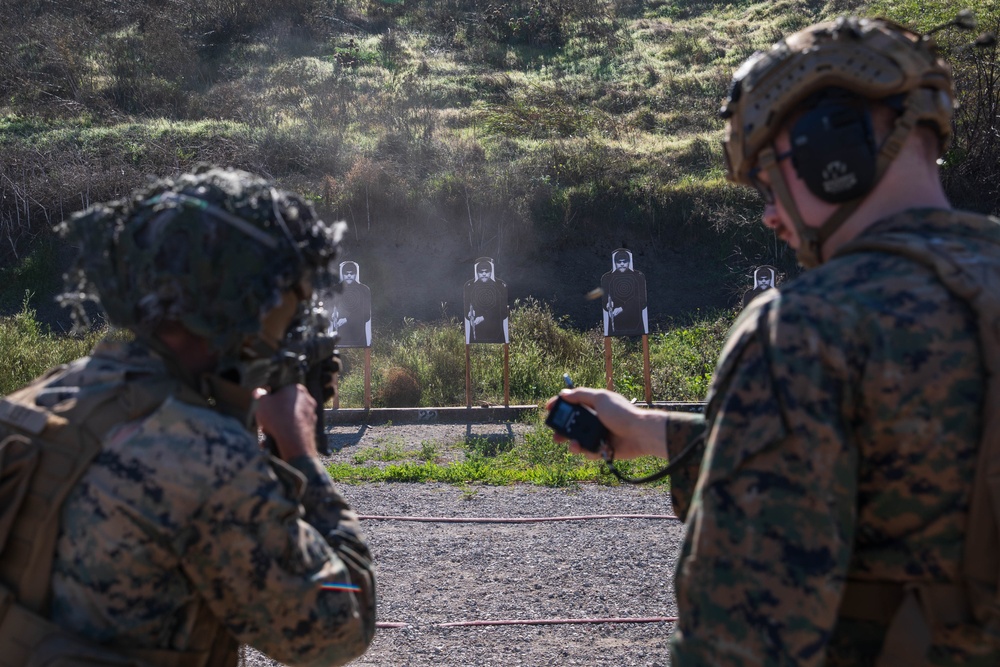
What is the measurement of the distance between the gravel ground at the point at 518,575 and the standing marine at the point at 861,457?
2.93 meters

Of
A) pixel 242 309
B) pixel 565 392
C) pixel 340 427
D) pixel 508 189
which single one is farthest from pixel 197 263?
pixel 508 189

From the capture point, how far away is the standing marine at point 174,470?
1670 mm

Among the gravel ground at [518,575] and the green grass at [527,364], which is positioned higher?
the green grass at [527,364]

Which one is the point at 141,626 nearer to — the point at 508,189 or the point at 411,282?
the point at 411,282

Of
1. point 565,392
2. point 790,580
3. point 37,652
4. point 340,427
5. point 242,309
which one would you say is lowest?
point 340,427

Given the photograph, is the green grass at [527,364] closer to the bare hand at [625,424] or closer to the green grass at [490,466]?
the green grass at [490,466]

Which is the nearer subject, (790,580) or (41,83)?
(790,580)

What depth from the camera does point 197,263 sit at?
1.78 m

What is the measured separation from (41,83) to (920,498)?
22242 millimetres

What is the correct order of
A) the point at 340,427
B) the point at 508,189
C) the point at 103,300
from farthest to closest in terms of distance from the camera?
the point at 508,189
the point at 340,427
the point at 103,300

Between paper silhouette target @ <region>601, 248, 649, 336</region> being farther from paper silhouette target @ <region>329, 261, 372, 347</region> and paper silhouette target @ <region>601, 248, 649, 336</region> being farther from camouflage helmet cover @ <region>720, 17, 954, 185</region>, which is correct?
camouflage helmet cover @ <region>720, 17, 954, 185</region>

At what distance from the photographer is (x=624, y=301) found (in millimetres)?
11562

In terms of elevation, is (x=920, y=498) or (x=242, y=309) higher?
(x=242, y=309)

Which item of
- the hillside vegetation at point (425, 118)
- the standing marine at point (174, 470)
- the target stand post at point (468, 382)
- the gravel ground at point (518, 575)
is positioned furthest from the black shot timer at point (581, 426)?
the hillside vegetation at point (425, 118)
